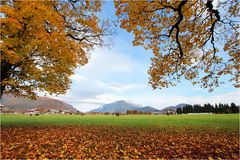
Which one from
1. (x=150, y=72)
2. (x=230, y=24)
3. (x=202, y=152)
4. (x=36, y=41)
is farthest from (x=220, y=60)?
(x=36, y=41)

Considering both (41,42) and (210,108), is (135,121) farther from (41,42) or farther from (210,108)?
(210,108)

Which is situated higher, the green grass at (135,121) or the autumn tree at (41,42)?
the autumn tree at (41,42)

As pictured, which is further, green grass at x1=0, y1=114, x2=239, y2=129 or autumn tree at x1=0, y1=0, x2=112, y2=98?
green grass at x1=0, y1=114, x2=239, y2=129

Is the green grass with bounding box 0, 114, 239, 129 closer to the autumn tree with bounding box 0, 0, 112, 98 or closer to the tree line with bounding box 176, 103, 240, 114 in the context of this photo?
the autumn tree with bounding box 0, 0, 112, 98

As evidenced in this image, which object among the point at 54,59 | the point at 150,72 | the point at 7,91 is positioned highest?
the point at 54,59

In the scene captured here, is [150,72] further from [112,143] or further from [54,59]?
[54,59]

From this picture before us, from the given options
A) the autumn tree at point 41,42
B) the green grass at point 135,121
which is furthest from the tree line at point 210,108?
the autumn tree at point 41,42

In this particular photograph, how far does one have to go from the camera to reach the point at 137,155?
7953 millimetres

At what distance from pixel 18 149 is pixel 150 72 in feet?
32.3

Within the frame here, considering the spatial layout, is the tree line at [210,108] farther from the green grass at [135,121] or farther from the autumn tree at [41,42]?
the autumn tree at [41,42]

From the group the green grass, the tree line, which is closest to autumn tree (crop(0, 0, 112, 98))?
the green grass

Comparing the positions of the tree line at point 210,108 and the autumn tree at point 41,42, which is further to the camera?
the tree line at point 210,108

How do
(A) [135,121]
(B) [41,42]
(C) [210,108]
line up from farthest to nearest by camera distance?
(C) [210,108] < (A) [135,121] < (B) [41,42]

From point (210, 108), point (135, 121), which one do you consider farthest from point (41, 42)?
point (210, 108)
